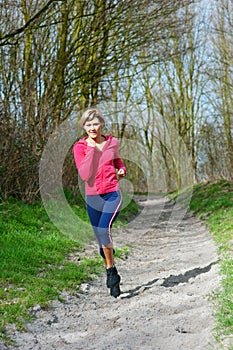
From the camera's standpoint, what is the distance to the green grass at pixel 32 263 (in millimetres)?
4476

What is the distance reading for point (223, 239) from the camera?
7.64 metres

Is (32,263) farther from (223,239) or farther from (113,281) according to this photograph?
(223,239)

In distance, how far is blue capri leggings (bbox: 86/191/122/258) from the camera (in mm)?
4797

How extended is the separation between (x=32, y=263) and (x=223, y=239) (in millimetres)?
3343

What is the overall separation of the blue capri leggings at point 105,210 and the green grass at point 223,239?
1.29m

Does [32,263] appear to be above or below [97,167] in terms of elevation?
below

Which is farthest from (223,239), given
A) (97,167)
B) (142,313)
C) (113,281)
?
(142,313)

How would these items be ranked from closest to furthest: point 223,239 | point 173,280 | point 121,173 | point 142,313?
point 142,313
point 121,173
point 173,280
point 223,239

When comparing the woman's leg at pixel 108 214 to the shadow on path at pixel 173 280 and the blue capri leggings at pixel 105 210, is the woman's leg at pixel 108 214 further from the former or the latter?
the shadow on path at pixel 173 280

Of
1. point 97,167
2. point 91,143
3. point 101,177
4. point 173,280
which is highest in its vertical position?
point 91,143

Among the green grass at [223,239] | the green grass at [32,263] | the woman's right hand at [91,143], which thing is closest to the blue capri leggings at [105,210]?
the woman's right hand at [91,143]

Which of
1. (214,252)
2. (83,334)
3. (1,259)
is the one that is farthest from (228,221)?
(83,334)

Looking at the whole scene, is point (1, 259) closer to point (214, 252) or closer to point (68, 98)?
point (214, 252)

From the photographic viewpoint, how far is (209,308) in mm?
4047
